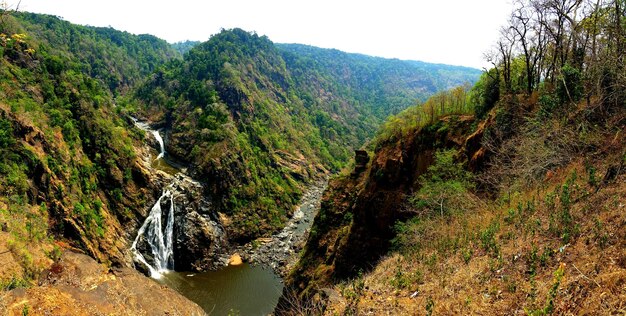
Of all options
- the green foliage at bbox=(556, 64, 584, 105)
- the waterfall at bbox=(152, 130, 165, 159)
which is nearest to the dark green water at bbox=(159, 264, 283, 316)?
the waterfall at bbox=(152, 130, 165, 159)

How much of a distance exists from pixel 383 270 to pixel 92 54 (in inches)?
4911

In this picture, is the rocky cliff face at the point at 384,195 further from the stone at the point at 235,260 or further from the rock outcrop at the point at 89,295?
the stone at the point at 235,260

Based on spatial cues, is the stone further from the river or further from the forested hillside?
the forested hillside

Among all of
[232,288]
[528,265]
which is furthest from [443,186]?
[232,288]

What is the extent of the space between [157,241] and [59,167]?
1314 cm

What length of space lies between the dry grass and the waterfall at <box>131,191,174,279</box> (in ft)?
104

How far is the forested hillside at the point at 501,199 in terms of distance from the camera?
A: 9.27 m

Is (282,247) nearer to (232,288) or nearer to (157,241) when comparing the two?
(232,288)

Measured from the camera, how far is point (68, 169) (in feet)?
113

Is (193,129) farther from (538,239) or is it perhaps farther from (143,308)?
(538,239)

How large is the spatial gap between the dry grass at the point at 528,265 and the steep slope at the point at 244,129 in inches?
1541

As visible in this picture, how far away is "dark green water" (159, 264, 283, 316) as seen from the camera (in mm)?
33719

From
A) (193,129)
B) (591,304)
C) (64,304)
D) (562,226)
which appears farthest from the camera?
(193,129)

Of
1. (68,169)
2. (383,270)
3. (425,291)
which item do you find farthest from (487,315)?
(68,169)
